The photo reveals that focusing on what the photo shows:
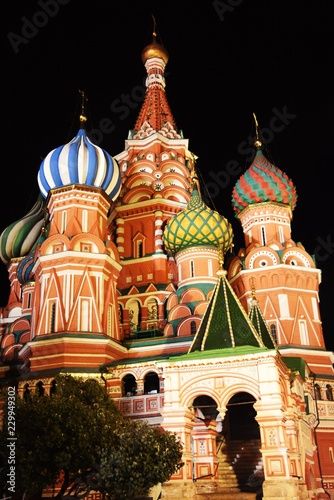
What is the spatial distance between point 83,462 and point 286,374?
5.03m

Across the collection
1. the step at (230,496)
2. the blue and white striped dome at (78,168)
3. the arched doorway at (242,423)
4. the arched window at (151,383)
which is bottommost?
the step at (230,496)

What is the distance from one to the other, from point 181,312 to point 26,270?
858 cm

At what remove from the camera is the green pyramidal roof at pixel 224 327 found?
12.0m

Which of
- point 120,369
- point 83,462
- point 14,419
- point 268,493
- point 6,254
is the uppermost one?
point 6,254

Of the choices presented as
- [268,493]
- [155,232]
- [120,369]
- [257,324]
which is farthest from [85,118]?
[268,493]

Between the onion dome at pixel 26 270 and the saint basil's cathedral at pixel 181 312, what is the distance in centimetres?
7

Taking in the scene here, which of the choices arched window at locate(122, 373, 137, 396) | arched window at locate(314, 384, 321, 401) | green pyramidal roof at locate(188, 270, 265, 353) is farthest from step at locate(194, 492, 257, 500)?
arched window at locate(314, 384, 321, 401)

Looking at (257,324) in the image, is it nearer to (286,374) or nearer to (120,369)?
(286,374)

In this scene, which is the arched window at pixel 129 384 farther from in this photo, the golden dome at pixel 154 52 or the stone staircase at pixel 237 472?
the golden dome at pixel 154 52

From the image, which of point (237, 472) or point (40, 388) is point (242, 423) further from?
point (40, 388)

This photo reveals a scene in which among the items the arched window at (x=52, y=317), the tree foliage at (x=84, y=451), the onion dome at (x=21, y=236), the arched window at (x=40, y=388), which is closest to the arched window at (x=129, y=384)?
the arched window at (x=40, y=388)

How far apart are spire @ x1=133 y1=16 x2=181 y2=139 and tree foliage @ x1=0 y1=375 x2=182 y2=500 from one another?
60.4ft

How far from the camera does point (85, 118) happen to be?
22594 mm

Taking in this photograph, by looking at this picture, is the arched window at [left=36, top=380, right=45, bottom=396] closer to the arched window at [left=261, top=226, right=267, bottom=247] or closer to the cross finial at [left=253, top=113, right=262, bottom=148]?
the arched window at [left=261, top=226, right=267, bottom=247]
